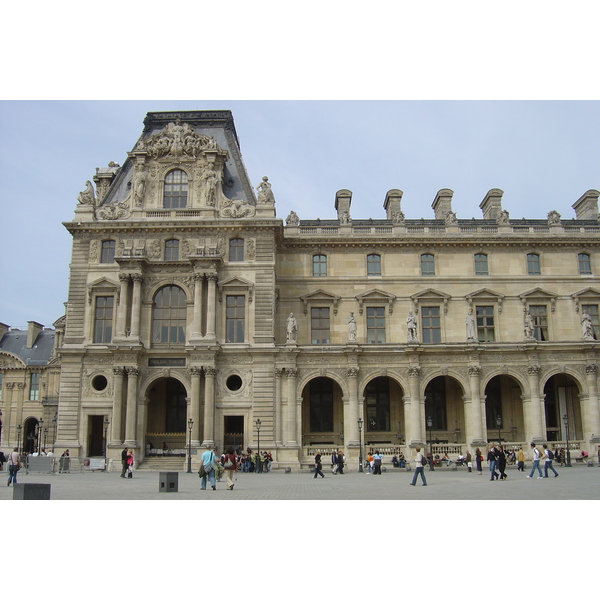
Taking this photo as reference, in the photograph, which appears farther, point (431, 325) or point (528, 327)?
point (431, 325)

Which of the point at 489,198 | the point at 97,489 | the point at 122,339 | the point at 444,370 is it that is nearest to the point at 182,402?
the point at 122,339

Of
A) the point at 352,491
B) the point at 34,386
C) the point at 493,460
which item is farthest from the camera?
the point at 34,386

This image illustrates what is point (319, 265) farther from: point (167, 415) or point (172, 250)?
point (167, 415)

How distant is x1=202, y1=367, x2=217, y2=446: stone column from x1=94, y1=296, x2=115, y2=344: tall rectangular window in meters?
7.51

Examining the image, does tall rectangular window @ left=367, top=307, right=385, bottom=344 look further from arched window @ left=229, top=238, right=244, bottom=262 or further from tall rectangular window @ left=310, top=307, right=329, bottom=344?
arched window @ left=229, top=238, right=244, bottom=262

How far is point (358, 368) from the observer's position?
45.2m

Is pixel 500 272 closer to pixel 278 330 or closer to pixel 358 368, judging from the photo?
pixel 358 368

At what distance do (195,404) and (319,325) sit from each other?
1133cm

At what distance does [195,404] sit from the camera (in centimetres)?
4347

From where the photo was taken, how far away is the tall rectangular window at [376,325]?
162 feet

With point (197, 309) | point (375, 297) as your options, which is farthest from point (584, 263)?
point (197, 309)

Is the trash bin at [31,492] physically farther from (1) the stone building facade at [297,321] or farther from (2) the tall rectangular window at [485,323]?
(2) the tall rectangular window at [485,323]

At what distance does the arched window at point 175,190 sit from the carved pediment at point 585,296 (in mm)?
29435

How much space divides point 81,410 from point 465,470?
2485 centimetres
